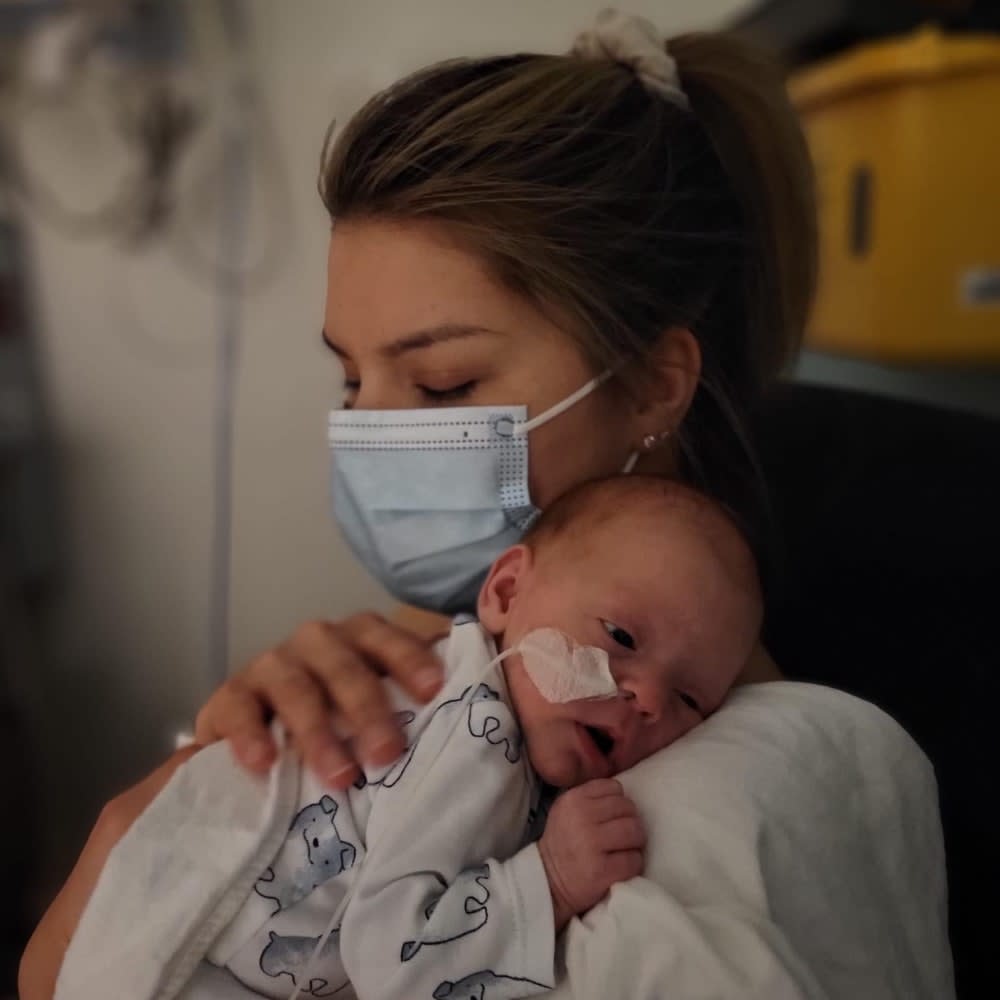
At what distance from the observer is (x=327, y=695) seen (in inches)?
27.7

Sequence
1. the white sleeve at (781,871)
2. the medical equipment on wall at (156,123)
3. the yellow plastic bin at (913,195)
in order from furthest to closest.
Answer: the medical equipment on wall at (156,123), the yellow plastic bin at (913,195), the white sleeve at (781,871)

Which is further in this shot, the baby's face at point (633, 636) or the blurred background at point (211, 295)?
the blurred background at point (211, 295)

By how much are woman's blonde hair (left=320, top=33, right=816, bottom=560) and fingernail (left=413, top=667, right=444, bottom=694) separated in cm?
23

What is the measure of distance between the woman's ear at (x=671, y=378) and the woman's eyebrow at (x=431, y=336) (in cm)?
13

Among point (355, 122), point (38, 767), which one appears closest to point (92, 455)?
point (38, 767)

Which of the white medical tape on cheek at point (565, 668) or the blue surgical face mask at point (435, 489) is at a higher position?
the blue surgical face mask at point (435, 489)

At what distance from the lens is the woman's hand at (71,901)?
618mm

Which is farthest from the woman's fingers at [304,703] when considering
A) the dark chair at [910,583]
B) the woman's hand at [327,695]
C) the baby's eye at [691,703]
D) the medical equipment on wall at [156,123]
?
the medical equipment on wall at [156,123]

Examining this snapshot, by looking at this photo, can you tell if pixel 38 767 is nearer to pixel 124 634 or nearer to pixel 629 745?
pixel 124 634

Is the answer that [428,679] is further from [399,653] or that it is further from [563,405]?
[563,405]

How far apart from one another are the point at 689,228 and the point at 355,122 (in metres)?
0.25

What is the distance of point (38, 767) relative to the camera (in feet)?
4.50

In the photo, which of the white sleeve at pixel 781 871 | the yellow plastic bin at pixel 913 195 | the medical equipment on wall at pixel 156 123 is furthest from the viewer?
→ the medical equipment on wall at pixel 156 123

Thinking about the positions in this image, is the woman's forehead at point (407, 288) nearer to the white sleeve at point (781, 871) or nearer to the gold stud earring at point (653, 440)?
the gold stud earring at point (653, 440)
